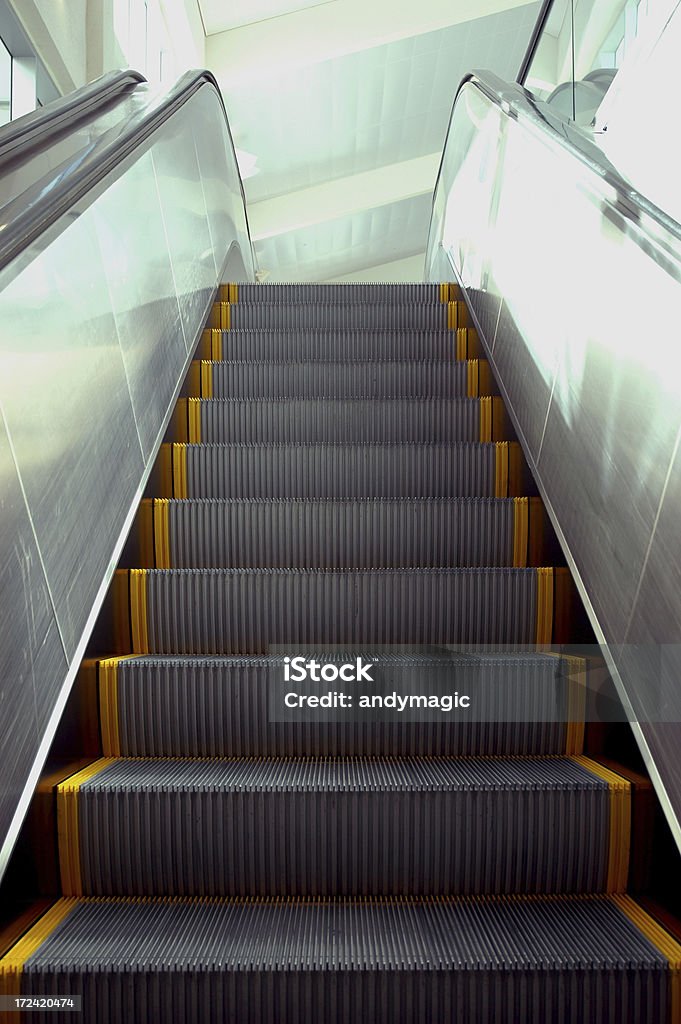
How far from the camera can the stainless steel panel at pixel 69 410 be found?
59.5 inches

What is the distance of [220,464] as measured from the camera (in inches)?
105

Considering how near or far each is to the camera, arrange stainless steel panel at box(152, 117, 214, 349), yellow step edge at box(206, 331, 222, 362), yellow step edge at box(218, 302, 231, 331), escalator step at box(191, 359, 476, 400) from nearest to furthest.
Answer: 1. stainless steel panel at box(152, 117, 214, 349)
2. escalator step at box(191, 359, 476, 400)
3. yellow step edge at box(206, 331, 222, 362)
4. yellow step edge at box(218, 302, 231, 331)

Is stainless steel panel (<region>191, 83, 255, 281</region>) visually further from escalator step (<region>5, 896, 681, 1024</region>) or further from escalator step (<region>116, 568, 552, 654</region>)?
escalator step (<region>5, 896, 681, 1024</region>)

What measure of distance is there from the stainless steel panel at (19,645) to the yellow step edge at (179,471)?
3.62 ft

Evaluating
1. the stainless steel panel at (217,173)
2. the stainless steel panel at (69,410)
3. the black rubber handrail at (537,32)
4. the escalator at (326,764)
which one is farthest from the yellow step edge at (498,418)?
the black rubber handrail at (537,32)

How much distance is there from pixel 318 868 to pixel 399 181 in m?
13.1

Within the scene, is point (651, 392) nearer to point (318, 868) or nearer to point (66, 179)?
point (318, 868)

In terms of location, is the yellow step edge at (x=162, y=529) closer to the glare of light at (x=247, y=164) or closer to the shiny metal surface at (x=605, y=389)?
the shiny metal surface at (x=605, y=389)

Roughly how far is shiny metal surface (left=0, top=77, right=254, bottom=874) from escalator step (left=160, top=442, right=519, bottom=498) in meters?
0.16

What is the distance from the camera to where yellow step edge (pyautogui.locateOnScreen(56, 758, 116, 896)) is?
1579mm

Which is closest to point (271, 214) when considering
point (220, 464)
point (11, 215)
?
point (220, 464)

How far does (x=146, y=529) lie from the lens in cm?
238

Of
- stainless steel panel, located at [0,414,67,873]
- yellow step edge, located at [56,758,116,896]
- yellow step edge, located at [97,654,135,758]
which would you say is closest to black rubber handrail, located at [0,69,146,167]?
stainless steel panel, located at [0,414,67,873]
